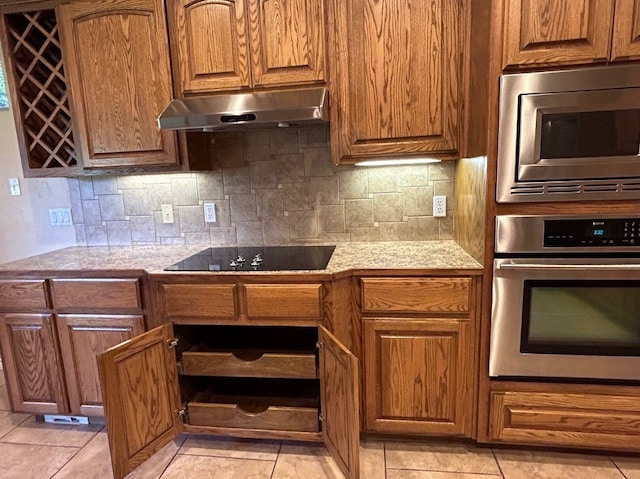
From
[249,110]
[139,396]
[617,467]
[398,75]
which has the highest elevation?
[398,75]

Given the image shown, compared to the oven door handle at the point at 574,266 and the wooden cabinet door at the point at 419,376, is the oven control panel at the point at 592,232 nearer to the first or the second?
the oven door handle at the point at 574,266

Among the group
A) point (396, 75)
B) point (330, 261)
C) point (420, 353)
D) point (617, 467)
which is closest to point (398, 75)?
point (396, 75)

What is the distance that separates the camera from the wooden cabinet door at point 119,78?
190cm

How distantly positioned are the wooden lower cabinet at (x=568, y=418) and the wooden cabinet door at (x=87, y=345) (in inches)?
67.6

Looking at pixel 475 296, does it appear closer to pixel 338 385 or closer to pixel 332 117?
pixel 338 385

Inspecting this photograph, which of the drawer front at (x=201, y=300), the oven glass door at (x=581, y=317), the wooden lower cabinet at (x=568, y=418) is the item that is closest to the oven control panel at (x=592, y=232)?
the oven glass door at (x=581, y=317)

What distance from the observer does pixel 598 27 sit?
138cm

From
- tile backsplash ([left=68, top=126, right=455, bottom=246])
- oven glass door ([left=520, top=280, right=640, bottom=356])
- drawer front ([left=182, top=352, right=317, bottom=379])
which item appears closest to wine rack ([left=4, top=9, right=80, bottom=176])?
tile backsplash ([left=68, top=126, right=455, bottom=246])

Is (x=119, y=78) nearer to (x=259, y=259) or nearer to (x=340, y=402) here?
(x=259, y=259)

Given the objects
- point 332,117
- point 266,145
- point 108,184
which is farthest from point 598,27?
point 108,184

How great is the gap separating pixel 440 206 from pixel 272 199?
956mm

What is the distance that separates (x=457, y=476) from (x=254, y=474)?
87 centimetres

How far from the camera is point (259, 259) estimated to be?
1926 mm

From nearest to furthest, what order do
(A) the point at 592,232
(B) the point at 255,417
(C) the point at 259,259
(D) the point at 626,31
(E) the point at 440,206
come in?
1. (D) the point at 626,31
2. (A) the point at 592,232
3. (B) the point at 255,417
4. (C) the point at 259,259
5. (E) the point at 440,206
